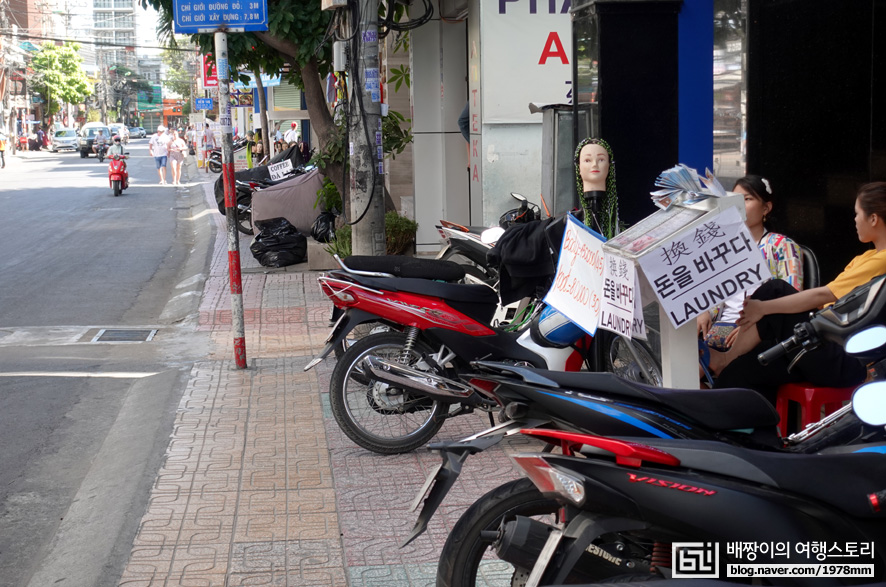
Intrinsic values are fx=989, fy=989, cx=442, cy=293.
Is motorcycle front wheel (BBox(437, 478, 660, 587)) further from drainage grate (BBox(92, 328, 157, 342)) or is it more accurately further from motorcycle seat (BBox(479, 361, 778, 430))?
drainage grate (BBox(92, 328, 157, 342))

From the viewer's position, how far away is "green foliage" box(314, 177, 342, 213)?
14039 millimetres

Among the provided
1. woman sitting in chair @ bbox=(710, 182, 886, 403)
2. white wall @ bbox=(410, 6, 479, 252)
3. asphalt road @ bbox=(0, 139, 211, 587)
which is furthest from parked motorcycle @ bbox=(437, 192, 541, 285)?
white wall @ bbox=(410, 6, 479, 252)

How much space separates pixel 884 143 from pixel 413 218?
8.44 metres

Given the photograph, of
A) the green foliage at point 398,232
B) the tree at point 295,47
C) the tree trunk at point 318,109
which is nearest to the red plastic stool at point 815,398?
the tree at point 295,47

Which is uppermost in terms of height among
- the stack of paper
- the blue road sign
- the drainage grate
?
the blue road sign

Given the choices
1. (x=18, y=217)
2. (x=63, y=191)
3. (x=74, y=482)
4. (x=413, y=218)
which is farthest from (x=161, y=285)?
(x=63, y=191)

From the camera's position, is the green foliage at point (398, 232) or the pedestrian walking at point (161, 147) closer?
the green foliage at point (398, 232)

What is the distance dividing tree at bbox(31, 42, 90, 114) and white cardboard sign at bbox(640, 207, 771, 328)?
93671mm

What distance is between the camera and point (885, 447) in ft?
9.03

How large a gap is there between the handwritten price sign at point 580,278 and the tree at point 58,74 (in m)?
93.1

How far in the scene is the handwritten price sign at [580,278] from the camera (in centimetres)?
391

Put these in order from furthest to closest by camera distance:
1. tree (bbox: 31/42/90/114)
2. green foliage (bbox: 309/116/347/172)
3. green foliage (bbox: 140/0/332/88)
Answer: tree (bbox: 31/42/90/114), green foliage (bbox: 309/116/347/172), green foliage (bbox: 140/0/332/88)

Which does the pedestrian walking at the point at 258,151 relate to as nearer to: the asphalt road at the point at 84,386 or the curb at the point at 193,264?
the curb at the point at 193,264

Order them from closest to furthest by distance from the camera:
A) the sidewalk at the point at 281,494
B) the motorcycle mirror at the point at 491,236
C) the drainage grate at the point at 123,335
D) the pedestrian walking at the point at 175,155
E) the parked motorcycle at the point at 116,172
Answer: the sidewalk at the point at 281,494, the motorcycle mirror at the point at 491,236, the drainage grate at the point at 123,335, the parked motorcycle at the point at 116,172, the pedestrian walking at the point at 175,155
